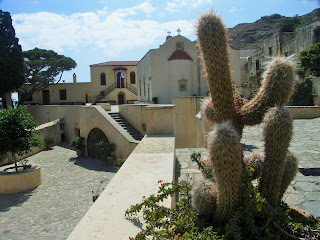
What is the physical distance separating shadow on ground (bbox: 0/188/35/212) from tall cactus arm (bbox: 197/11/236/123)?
8263mm

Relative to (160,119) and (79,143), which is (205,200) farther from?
(79,143)

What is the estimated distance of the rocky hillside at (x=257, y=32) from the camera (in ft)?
233

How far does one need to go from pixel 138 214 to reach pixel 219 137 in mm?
1001

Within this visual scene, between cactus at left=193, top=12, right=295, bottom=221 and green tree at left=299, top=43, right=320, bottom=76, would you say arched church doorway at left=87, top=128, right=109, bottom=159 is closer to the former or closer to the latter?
cactus at left=193, top=12, right=295, bottom=221

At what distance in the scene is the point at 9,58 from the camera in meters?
25.2

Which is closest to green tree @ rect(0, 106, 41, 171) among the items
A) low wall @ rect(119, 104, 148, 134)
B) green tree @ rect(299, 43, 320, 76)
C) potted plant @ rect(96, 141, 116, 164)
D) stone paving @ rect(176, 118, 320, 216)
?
potted plant @ rect(96, 141, 116, 164)

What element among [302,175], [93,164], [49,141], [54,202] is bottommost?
[54,202]

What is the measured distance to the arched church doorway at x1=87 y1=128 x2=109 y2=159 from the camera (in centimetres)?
1368

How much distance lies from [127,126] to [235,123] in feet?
36.7

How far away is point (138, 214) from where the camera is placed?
7.47 ft

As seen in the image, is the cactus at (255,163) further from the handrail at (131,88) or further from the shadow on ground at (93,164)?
the handrail at (131,88)

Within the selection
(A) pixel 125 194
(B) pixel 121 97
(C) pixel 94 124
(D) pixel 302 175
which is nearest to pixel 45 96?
(B) pixel 121 97

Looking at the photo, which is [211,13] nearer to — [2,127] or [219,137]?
[219,137]

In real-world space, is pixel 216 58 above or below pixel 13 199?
above
